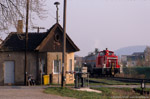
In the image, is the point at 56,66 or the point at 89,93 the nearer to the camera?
the point at 89,93

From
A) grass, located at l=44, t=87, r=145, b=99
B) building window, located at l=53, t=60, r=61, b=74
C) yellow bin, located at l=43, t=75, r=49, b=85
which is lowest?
grass, located at l=44, t=87, r=145, b=99

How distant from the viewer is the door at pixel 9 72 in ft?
107

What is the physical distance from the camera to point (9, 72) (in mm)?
32875

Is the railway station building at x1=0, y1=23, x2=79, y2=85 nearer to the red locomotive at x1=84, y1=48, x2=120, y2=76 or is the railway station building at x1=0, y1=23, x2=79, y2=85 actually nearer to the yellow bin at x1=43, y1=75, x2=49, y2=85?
the yellow bin at x1=43, y1=75, x2=49, y2=85

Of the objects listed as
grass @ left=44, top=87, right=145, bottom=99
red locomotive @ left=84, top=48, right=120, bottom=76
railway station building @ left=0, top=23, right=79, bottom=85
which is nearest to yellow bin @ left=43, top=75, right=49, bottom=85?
railway station building @ left=0, top=23, right=79, bottom=85

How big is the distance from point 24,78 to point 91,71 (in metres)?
20.2

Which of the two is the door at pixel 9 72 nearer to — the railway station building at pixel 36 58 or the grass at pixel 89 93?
the railway station building at pixel 36 58

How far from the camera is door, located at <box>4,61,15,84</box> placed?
32.8 m

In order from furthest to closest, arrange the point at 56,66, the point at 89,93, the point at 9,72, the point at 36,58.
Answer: the point at 36,58 → the point at 9,72 → the point at 56,66 → the point at 89,93

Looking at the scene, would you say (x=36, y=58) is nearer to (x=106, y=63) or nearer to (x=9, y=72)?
(x=9, y=72)

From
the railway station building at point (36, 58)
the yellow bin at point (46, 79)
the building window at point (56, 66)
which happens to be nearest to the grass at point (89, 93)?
the yellow bin at point (46, 79)

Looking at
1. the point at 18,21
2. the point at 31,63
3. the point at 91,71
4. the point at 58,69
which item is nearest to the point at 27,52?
the point at 31,63

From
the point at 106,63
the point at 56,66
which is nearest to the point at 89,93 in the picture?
the point at 56,66

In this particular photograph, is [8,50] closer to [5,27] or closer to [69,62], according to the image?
[69,62]
